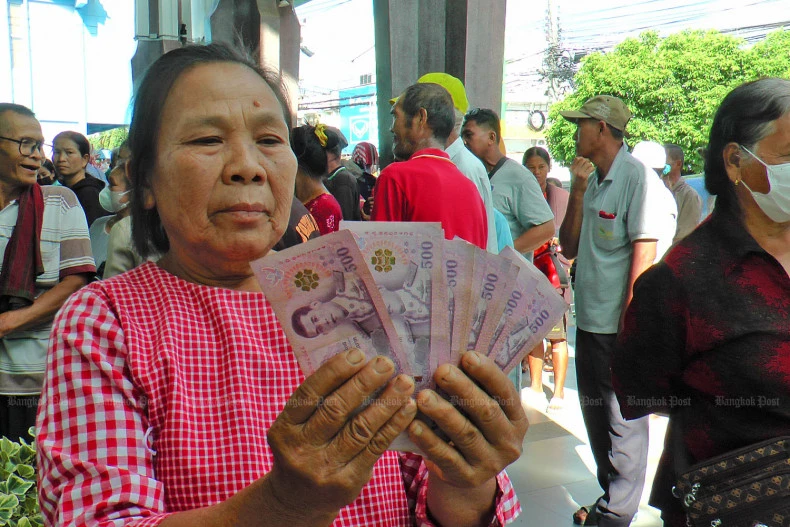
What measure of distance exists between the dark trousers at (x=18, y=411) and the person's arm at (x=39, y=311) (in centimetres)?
30

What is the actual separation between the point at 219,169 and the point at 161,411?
1.41ft

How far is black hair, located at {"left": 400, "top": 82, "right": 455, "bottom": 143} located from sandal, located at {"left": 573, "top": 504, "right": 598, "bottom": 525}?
2187mm

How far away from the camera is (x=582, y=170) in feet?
15.3

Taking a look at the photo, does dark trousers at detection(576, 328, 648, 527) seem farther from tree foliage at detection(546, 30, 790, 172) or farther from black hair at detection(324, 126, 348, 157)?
tree foliage at detection(546, 30, 790, 172)

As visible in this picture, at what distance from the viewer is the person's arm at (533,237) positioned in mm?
4953

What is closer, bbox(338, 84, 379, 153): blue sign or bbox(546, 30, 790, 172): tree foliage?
bbox(546, 30, 790, 172): tree foliage

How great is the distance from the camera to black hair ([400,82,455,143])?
3.92m

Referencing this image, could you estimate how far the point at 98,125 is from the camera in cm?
2914

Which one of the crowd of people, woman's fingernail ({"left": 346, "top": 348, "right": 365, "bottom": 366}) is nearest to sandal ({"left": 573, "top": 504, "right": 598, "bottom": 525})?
the crowd of people

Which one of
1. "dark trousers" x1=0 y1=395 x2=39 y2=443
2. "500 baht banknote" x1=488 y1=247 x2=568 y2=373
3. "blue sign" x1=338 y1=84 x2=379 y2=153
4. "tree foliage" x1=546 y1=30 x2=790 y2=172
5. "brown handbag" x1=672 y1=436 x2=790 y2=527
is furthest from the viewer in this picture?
"blue sign" x1=338 y1=84 x2=379 y2=153

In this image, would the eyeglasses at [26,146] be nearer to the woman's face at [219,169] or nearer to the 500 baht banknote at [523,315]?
the woman's face at [219,169]

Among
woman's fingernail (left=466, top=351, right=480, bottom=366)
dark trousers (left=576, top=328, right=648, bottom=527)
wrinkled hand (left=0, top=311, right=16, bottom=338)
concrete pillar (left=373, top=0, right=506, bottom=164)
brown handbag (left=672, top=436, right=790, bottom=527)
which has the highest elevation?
concrete pillar (left=373, top=0, right=506, bottom=164)

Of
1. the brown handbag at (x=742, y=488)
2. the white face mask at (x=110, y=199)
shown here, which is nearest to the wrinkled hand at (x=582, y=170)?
the white face mask at (x=110, y=199)

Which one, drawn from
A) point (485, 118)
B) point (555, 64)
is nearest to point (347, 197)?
point (485, 118)
